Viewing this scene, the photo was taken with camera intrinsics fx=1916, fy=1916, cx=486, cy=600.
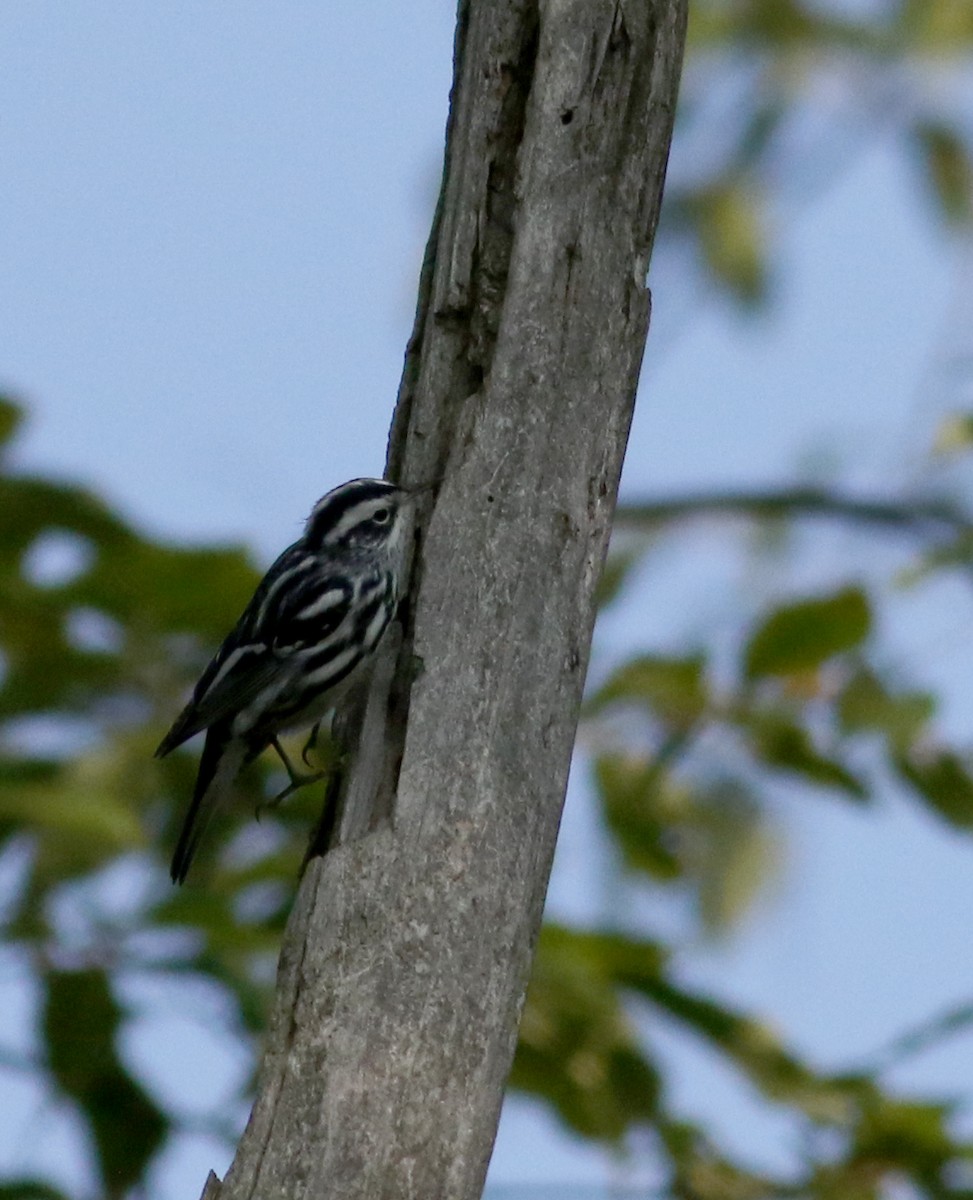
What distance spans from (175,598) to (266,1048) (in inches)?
63.4

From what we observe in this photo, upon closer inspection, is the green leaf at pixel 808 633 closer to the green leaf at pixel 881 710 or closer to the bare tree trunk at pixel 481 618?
the green leaf at pixel 881 710

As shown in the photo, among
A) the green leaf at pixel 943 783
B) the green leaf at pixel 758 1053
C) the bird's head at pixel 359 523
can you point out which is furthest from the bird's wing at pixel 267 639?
the green leaf at pixel 943 783

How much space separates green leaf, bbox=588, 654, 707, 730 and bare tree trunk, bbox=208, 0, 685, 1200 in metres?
0.87

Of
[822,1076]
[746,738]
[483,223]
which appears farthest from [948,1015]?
[483,223]

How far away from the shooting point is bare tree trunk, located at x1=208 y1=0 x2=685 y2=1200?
3746 mm

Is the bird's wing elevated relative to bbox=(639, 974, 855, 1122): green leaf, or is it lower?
elevated

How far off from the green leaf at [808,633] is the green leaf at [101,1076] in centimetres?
191

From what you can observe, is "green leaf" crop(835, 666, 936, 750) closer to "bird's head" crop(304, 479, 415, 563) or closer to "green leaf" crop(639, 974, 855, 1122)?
"green leaf" crop(639, 974, 855, 1122)

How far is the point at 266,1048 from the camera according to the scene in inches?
152

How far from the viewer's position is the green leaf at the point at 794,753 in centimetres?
501

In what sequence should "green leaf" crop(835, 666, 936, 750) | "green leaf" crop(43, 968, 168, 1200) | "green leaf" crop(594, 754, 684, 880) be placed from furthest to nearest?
"green leaf" crop(594, 754, 684, 880) → "green leaf" crop(835, 666, 936, 750) → "green leaf" crop(43, 968, 168, 1200)

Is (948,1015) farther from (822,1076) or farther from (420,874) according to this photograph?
(420,874)

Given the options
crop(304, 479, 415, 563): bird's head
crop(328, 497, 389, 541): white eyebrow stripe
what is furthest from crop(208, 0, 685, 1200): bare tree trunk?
crop(328, 497, 389, 541): white eyebrow stripe

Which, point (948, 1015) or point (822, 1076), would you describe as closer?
point (948, 1015)
